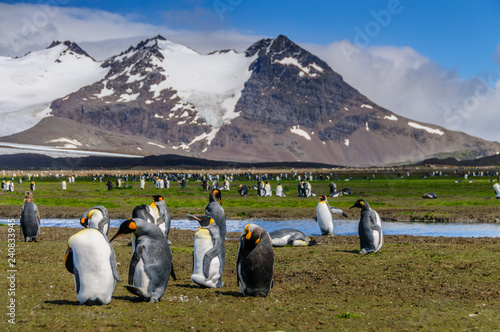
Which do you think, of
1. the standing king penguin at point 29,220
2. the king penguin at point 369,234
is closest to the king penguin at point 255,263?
Result: the king penguin at point 369,234

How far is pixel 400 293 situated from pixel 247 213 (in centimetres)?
2292

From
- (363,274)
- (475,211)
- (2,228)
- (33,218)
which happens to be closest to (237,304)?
(363,274)

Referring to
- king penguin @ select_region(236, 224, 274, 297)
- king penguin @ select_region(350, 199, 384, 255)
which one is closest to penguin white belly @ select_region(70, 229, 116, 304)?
king penguin @ select_region(236, 224, 274, 297)

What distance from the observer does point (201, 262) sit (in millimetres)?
11695

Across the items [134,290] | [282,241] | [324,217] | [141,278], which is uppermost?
[324,217]

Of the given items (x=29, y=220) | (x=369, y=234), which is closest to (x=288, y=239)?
(x=369, y=234)

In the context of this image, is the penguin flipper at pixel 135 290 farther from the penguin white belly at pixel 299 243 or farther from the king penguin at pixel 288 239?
the penguin white belly at pixel 299 243

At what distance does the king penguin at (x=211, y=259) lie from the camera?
11462 mm

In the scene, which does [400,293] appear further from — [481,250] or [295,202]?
[295,202]

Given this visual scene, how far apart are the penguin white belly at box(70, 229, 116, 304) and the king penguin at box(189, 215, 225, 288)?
95.1 inches

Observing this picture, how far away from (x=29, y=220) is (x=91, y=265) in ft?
31.4

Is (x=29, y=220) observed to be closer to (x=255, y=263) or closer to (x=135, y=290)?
(x=135, y=290)

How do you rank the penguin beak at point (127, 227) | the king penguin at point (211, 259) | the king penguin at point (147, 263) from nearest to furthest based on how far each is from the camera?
the penguin beak at point (127, 227)
the king penguin at point (147, 263)
the king penguin at point (211, 259)

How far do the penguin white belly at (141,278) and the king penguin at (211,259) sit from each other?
1663mm
